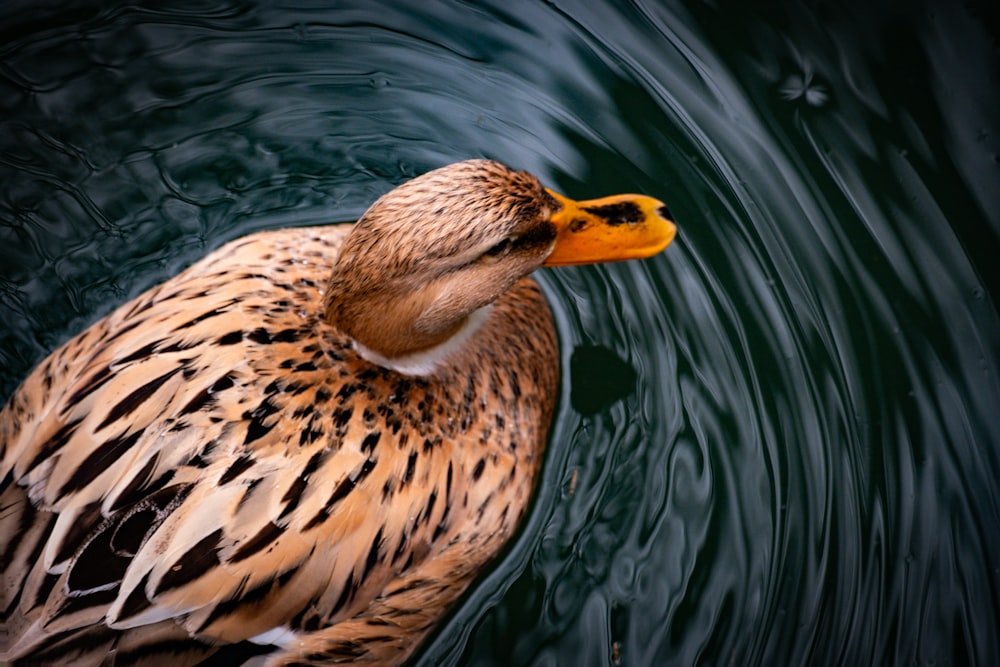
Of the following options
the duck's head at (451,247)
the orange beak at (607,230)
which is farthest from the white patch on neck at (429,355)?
the orange beak at (607,230)

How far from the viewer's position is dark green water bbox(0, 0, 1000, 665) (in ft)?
10.0

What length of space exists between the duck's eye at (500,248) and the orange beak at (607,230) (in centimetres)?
22

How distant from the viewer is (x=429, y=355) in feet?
9.09

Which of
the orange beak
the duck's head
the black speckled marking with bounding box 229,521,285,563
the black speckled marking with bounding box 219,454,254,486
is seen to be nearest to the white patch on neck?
the duck's head

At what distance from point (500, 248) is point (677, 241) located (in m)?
1.41

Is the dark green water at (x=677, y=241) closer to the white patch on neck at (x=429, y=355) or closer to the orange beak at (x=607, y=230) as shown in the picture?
the white patch on neck at (x=429, y=355)

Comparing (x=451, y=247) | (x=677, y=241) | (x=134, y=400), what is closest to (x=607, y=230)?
(x=451, y=247)

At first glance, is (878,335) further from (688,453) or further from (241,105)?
(241,105)

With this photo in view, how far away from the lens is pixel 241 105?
12.6 ft

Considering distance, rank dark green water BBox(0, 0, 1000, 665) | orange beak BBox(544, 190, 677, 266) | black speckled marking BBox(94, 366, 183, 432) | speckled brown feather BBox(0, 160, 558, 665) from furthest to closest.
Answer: dark green water BBox(0, 0, 1000, 665) → orange beak BBox(544, 190, 677, 266) → black speckled marking BBox(94, 366, 183, 432) → speckled brown feather BBox(0, 160, 558, 665)

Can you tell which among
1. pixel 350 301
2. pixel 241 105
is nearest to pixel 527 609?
pixel 350 301

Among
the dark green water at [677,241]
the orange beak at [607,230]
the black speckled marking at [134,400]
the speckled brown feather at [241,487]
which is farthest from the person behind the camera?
the dark green water at [677,241]

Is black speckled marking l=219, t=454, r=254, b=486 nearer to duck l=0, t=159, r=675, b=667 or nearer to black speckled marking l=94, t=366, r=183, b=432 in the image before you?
duck l=0, t=159, r=675, b=667

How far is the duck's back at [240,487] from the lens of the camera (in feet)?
7.40
